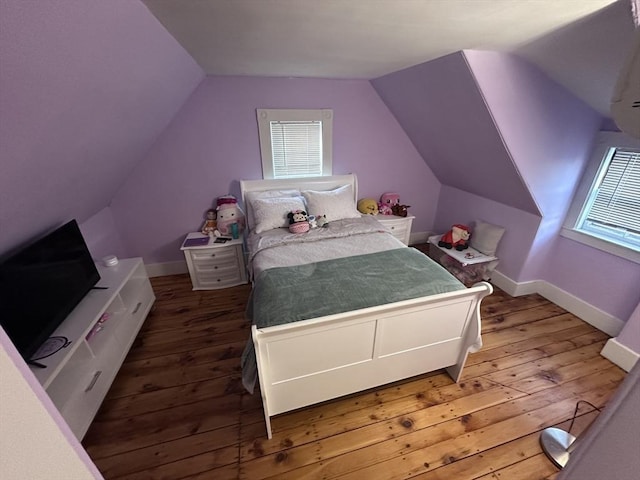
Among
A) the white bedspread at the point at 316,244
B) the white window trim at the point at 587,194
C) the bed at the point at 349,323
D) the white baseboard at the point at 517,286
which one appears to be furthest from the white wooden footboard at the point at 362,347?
the white window trim at the point at 587,194

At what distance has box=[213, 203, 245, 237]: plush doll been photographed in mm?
2869

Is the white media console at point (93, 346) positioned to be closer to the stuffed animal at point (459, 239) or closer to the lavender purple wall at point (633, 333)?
the stuffed animal at point (459, 239)

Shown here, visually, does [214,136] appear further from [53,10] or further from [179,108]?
[53,10]

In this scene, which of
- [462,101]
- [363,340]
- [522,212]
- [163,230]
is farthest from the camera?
[163,230]

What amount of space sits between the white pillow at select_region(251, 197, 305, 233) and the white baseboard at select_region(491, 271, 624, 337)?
2.18 m

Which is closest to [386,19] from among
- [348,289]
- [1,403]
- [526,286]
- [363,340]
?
[348,289]

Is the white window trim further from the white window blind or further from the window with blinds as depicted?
the white window blind

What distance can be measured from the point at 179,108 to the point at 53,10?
203 cm

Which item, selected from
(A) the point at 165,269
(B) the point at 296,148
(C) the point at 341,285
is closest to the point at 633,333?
(C) the point at 341,285

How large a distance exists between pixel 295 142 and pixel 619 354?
3.17 meters

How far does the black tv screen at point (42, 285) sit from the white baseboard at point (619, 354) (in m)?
3.59

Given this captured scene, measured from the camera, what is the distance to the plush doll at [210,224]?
2938 millimetres

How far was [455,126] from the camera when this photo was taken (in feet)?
7.94

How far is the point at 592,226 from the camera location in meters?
2.45
